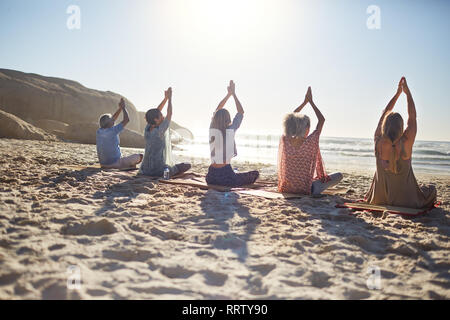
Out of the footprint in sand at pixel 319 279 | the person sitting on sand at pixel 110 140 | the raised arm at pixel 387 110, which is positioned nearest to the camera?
the footprint in sand at pixel 319 279

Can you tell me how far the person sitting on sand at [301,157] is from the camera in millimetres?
4570

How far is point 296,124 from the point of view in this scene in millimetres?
4523

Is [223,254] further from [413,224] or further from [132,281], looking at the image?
[413,224]

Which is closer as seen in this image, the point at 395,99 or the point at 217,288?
the point at 217,288

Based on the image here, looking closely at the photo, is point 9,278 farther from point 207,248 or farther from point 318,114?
point 318,114

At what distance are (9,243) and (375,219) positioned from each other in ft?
11.5

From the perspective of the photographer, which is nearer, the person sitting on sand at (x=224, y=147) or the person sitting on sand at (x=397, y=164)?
the person sitting on sand at (x=397, y=164)

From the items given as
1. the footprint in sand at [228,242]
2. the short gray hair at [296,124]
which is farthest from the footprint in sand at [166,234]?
the short gray hair at [296,124]

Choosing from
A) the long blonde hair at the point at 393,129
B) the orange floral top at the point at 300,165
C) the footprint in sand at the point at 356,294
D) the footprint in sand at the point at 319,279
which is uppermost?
the long blonde hair at the point at 393,129

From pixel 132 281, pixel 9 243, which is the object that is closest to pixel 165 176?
pixel 9 243

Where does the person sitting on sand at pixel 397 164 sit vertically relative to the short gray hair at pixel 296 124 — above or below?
below

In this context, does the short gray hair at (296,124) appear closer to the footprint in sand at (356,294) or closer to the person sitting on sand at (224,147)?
the person sitting on sand at (224,147)

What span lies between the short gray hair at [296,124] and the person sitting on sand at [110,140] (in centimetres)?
352

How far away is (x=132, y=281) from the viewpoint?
6.79ft
